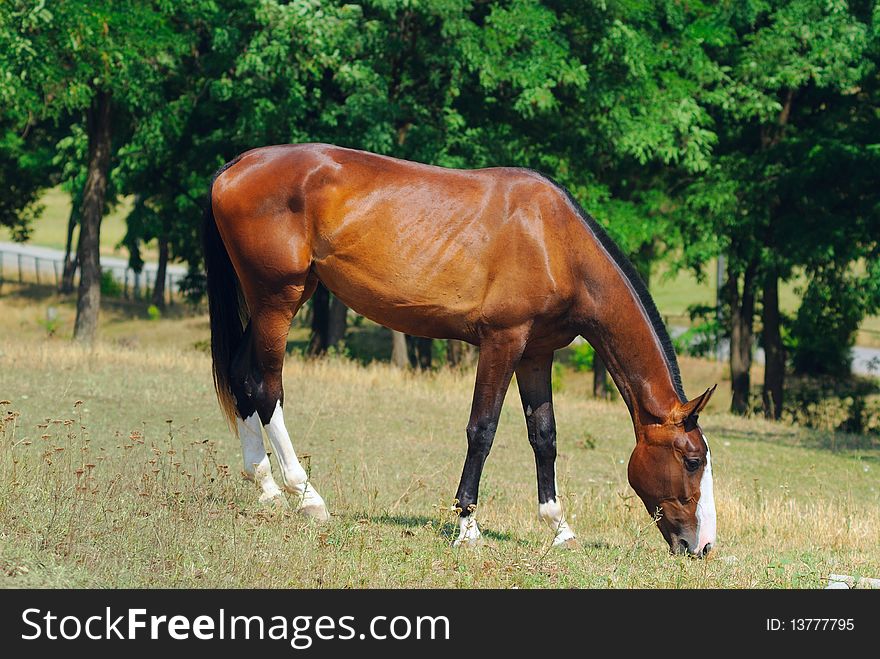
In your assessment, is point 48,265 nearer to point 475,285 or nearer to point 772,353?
point 772,353

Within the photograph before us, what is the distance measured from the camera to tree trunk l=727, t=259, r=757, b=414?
978 inches

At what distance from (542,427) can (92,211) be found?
1668cm

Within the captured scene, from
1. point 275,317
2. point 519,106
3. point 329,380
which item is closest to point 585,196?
point 519,106

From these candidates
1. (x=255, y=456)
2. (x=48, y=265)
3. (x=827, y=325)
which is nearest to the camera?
(x=255, y=456)

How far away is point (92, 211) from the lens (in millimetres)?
23062

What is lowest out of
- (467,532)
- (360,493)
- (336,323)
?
(336,323)

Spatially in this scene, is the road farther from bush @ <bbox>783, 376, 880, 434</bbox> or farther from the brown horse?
the brown horse

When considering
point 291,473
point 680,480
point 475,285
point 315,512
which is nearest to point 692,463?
point 680,480

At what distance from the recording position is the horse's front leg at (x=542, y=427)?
333 inches

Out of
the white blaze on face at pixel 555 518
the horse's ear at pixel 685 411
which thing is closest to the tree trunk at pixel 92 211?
the white blaze on face at pixel 555 518

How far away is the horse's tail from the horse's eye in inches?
137

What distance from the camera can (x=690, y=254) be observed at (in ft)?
74.9

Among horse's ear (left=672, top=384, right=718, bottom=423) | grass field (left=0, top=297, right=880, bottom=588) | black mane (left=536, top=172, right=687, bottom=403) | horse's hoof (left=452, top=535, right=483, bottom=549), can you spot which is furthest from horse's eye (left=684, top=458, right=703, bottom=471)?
horse's hoof (left=452, top=535, right=483, bottom=549)

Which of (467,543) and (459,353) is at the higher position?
(467,543)
